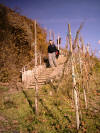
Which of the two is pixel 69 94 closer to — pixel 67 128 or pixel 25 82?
pixel 67 128

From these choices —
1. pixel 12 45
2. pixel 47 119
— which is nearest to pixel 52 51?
pixel 12 45

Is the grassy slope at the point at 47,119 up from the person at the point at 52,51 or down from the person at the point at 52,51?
down

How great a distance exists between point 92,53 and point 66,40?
3.31m

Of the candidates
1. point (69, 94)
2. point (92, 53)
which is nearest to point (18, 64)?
point (69, 94)

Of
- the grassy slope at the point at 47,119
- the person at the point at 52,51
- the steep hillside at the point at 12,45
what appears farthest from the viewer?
the person at the point at 52,51

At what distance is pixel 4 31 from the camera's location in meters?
8.54

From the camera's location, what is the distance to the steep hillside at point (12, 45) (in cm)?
790

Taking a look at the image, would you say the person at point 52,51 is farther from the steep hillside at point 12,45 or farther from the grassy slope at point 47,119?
the grassy slope at point 47,119

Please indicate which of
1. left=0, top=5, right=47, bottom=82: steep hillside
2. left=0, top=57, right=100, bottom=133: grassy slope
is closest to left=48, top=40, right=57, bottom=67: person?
left=0, top=5, right=47, bottom=82: steep hillside

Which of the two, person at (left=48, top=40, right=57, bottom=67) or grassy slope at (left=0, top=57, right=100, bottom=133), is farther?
person at (left=48, top=40, right=57, bottom=67)

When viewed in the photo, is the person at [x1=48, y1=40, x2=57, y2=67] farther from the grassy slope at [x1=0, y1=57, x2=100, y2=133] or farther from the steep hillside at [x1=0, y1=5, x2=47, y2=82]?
the grassy slope at [x1=0, y1=57, x2=100, y2=133]

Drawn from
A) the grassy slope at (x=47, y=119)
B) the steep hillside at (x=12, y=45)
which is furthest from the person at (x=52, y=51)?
the grassy slope at (x=47, y=119)

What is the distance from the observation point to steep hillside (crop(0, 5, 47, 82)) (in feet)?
25.9

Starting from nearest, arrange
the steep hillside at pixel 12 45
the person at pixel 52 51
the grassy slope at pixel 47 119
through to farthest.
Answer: the grassy slope at pixel 47 119
the steep hillside at pixel 12 45
the person at pixel 52 51
